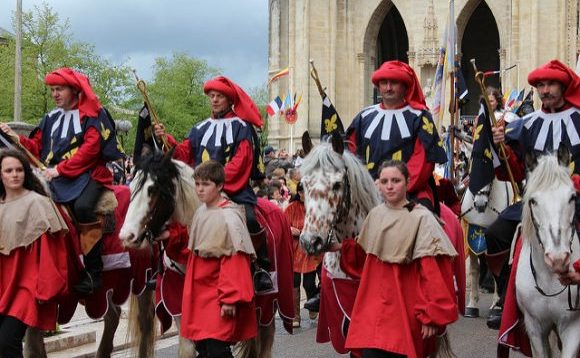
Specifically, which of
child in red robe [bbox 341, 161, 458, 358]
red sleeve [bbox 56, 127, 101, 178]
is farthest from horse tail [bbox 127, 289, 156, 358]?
child in red robe [bbox 341, 161, 458, 358]

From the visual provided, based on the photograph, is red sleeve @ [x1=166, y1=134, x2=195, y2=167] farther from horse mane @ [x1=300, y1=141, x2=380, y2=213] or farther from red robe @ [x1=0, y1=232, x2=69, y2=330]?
horse mane @ [x1=300, y1=141, x2=380, y2=213]

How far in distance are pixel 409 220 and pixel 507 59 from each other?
34.0m

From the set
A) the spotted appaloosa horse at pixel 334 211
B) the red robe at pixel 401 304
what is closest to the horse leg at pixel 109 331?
the spotted appaloosa horse at pixel 334 211

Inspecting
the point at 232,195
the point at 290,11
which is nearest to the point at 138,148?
the point at 232,195

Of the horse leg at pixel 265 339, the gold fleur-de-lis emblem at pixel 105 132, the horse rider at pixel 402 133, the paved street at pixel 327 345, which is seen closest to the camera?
the horse rider at pixel 402 133

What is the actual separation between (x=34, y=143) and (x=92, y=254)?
136 centimetres

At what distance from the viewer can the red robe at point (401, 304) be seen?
22.7 feet

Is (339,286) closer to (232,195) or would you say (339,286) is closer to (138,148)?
(232,195)

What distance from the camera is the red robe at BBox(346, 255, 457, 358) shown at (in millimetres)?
6922

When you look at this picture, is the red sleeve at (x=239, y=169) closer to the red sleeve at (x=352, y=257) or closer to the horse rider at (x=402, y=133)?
the horse rider at (x=402, y=133)

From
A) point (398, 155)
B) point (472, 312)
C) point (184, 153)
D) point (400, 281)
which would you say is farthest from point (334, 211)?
point (472, 312)

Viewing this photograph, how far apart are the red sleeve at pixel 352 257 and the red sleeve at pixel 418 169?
3.02 ft

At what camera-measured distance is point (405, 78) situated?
854 cm

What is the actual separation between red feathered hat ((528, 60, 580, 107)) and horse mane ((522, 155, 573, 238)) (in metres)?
1.14
